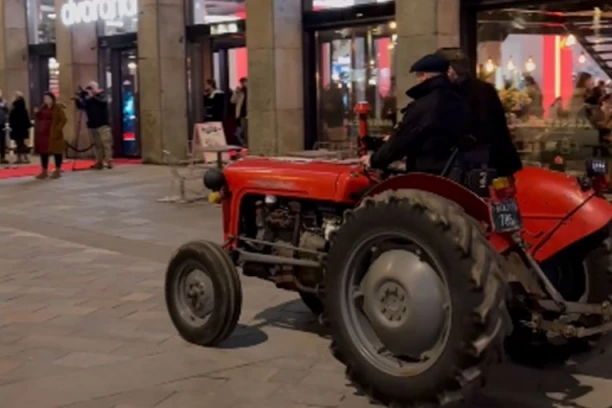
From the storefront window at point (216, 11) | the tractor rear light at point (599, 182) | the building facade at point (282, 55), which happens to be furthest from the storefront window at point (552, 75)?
the tractor rear light at point (599, 182)

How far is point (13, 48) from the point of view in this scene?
2592cm

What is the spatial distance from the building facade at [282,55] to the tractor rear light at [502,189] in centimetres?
912

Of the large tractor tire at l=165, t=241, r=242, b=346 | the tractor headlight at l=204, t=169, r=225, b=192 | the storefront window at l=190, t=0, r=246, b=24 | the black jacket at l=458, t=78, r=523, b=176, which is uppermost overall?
the storefront window at l=190, t=0, r=246, b=24

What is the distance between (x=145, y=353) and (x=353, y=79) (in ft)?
38.6

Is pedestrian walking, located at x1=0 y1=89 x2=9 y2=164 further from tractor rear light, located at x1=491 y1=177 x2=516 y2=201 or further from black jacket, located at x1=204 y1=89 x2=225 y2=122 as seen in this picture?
tractor rear light, located at x1=491 y1=177 x2=516 y2=201

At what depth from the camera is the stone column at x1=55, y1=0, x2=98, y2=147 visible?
23.0 meters

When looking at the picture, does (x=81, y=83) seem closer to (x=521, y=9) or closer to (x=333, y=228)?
(x=521, y=9)

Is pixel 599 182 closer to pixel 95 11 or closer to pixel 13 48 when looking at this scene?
pixel 95 11

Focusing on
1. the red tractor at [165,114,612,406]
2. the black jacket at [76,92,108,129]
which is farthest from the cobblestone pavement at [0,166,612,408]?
the black jacket at [76,92,108,129]

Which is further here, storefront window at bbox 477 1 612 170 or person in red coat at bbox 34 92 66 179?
person in red coat at bbox 34 92 66 179

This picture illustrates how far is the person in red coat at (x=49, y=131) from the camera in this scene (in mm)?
18312

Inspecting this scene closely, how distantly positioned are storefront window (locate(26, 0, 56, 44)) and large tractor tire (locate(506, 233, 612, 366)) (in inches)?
885

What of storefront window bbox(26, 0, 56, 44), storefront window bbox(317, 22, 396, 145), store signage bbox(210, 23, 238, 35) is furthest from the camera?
storefront window bbox(26, 0, 56, 44)

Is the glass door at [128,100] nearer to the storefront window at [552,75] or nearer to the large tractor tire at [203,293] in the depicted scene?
the storefront window at [552,75]
